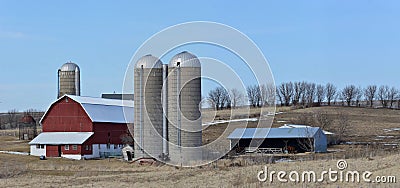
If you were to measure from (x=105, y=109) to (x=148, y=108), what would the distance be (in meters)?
10.7

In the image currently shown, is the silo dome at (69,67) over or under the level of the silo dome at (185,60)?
over

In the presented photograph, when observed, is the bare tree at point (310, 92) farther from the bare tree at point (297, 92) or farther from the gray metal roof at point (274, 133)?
the gray metal roof at point (274, 133)

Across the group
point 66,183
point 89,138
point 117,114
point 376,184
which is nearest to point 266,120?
point 117,114

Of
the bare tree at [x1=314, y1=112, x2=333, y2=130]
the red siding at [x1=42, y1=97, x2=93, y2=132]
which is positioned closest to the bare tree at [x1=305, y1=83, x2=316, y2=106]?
the bare tree at [x1=314, y1=112, x2=333, y2=130]

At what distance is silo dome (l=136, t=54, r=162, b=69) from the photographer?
145 ft

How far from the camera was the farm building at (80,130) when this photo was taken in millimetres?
49469

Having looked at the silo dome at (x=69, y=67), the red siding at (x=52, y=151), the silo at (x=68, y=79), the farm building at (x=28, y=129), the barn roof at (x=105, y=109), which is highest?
the silo dome at (x=69, y=67)

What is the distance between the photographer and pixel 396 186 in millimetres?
17531

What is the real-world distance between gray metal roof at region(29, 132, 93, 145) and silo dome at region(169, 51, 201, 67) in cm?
1119

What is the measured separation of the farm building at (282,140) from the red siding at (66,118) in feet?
45.4

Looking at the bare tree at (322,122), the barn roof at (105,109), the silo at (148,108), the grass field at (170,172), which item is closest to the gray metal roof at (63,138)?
the barn roof at (105,109)

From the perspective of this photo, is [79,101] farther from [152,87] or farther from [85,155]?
[152,87]

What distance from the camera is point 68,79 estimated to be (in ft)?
200

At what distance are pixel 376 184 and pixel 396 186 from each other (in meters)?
1.00
